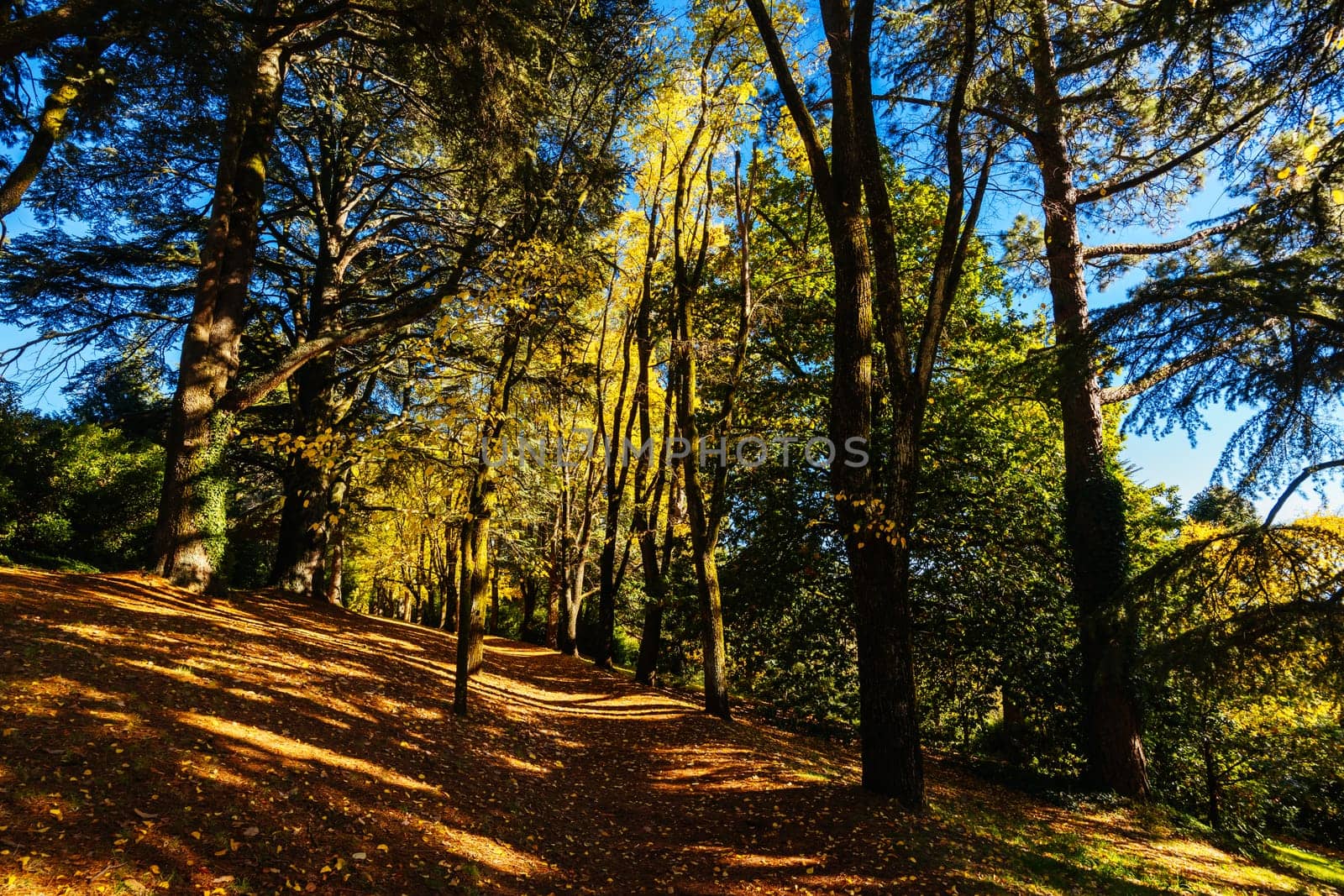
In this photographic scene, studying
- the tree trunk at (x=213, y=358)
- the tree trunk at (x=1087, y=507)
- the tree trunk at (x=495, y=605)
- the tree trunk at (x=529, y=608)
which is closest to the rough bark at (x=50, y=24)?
the tree trunk at (x=213, y=358)

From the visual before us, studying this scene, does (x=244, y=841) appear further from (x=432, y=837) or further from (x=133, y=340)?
(x=133, y=340)

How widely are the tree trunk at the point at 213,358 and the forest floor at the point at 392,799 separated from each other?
668mm

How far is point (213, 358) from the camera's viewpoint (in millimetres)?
7988

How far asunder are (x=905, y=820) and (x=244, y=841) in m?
4.81

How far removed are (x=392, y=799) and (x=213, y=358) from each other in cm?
687

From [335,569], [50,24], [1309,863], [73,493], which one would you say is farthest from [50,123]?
[1309,863]

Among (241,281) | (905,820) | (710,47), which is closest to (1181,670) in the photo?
(905,820)

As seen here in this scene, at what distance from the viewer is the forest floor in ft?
10.0

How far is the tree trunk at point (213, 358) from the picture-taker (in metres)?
7.41

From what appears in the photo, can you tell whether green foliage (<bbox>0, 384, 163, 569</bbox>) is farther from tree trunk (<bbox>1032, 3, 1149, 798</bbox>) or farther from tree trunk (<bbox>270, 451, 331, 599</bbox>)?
tree trunk (<bbox>1032, 3, 1149, 798</bbox>)

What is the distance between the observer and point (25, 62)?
609cm

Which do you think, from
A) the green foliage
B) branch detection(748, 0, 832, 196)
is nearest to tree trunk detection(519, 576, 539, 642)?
the green foliage

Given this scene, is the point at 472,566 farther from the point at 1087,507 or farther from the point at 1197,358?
the point at 1087,507

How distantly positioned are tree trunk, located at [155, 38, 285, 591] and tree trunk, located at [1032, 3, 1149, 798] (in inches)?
414
